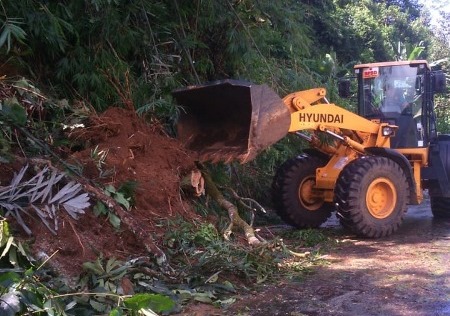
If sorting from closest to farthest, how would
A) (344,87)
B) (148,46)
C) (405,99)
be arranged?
(148,46)
(405,99)
(344,87)

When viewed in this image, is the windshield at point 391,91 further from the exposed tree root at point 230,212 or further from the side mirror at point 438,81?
the exposed tree root at point 230,212

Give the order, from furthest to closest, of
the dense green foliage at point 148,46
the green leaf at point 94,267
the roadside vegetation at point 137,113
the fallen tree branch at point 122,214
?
the dense green foliage at point 148,46 < the fallen tree branch at point 122,214 < the green leaf at point 94,267 < the roadside vegetation at point 137,113

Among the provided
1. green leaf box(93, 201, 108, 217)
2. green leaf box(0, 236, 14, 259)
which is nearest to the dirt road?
green leaf box(93, 201, 108, 217)

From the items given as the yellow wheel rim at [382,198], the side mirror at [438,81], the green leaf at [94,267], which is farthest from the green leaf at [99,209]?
the side mirror at [438,81]

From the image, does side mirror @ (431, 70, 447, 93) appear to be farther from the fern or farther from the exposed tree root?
the fern

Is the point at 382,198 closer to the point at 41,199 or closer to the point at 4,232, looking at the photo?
the point at 41,199

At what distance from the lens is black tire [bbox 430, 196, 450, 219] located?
10992 mm

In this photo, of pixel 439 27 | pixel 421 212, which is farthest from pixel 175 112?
pixel 439 27

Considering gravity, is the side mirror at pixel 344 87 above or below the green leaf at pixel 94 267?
above

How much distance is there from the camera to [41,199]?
595 centimetres

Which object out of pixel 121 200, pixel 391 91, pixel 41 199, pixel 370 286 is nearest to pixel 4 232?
pixel 41 199

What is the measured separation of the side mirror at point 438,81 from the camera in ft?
31.5

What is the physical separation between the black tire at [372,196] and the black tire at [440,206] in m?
2.00

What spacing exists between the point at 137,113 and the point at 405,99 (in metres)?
4.09
